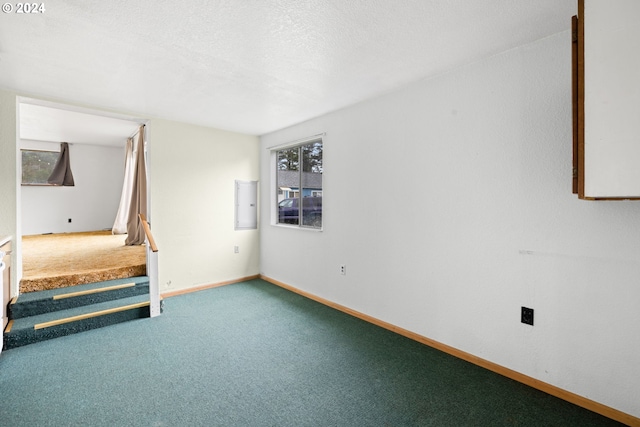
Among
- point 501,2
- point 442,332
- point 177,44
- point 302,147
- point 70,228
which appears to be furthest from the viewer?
point 70,228

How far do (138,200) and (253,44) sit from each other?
4.37m

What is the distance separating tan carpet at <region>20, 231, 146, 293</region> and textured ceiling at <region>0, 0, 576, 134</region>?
2.02 metres

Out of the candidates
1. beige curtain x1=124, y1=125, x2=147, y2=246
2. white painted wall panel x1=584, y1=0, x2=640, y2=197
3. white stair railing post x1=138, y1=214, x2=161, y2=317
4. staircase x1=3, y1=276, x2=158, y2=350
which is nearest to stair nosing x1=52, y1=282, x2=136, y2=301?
staircase x1=3, y1=276, x2=158, y2=350

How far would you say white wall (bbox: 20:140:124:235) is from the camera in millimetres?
6801

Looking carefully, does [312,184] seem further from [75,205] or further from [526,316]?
[75,205]

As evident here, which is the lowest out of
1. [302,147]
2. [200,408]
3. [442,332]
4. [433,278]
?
[200,408]

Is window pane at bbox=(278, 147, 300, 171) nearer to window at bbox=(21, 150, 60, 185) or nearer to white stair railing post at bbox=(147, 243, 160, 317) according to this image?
white stair railing post at bbox=(147, 243, 160, 317)

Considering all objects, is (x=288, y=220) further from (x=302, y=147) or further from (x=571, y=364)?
(x=571, y=364)

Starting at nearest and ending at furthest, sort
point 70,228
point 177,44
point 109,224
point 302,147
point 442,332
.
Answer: point 177,44
point 442,332
point 302,147
point 70,228
point 109,224

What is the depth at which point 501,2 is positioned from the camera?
172cm

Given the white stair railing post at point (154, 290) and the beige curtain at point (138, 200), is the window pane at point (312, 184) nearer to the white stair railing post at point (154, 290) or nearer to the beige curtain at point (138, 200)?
the white stair railing post at point (154, 290)

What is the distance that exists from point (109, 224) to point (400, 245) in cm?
782

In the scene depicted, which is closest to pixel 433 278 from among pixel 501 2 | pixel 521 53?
pixel 521 53

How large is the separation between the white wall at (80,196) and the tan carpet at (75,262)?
1.20 meters
